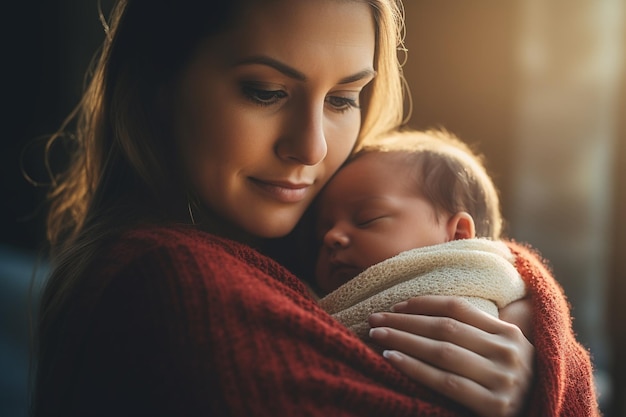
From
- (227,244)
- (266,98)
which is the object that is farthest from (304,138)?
(227,244)

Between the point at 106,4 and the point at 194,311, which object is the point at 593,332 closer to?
the point at 194,311

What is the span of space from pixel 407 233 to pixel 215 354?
529 millimetres

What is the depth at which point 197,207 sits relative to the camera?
1.11 metres

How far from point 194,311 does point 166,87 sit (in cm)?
48

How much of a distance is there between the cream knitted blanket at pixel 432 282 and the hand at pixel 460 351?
0.13 ft

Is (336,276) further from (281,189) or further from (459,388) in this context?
(459,388)

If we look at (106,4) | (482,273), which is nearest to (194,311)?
(482,273)

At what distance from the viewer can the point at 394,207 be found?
120 centimetres

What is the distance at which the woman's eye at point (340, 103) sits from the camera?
3.69ft

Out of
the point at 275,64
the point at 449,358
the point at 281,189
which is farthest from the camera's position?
the point at 281,189

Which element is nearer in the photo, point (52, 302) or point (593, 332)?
point (52, 302)

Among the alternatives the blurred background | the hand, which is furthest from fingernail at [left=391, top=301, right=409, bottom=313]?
the blurred background

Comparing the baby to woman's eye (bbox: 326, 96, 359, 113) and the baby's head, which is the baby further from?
woman's eye (bbox: 326, 96, 359, 113)

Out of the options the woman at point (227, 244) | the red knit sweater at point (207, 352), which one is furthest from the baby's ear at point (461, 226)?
the red knit sweater at point (207, 352)
